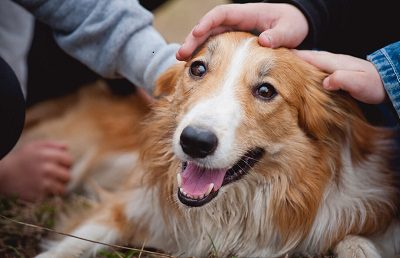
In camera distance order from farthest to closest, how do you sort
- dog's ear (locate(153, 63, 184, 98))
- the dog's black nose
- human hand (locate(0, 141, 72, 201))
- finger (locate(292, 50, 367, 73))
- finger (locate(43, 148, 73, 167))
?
1. finger (locate(43, 148, 73, 167))
2. human hand (locate(0, 141, 72, 201))
3. dog's ear (locate(153, 63, 184, 98))
4. finger (locate(292, 50, 367, 73))
5. the dog's black nose

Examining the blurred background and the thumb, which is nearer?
the thumb

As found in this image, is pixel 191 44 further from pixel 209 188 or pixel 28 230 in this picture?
pixel 28 230

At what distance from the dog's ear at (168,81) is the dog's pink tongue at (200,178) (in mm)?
418

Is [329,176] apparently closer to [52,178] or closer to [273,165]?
[273,165]

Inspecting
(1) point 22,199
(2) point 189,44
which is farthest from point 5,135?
(1) point 22,199

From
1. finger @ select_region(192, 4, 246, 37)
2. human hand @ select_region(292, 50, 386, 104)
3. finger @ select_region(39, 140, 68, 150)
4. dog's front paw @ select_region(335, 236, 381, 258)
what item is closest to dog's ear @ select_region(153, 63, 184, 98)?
finger @ select_region(192, 4, 246, 37)

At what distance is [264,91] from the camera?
2.08m

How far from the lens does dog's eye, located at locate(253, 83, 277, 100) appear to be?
2074 millimetres

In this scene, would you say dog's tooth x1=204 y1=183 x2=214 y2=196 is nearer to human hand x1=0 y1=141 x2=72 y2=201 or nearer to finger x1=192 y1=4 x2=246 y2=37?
finger x1=192 y1=4 x2=246 y2=37

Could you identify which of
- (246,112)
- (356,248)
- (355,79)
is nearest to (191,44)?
(246,112)

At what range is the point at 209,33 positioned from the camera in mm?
2174

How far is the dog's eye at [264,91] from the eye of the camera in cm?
207

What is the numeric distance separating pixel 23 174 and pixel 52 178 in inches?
6.1

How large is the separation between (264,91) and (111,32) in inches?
28.1
